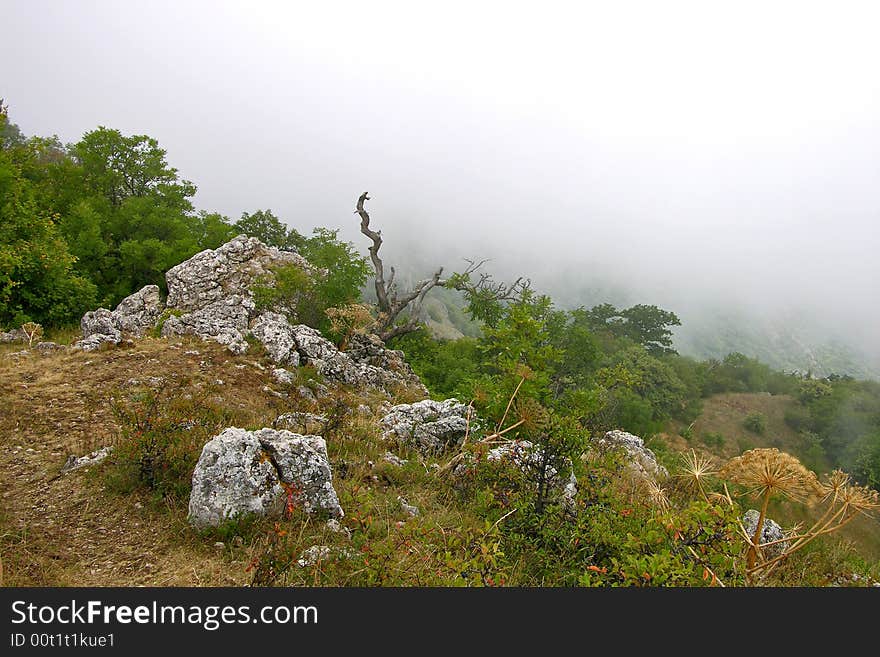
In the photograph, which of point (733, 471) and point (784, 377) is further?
point (784, 377)

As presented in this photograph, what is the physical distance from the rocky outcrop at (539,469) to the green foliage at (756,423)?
58621 mm

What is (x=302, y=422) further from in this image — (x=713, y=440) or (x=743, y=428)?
(x=743, y=428)

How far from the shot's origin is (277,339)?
12.1 meters

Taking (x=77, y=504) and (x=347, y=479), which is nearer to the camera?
(x=77, y=504)

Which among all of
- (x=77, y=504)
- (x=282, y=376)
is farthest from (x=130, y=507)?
(x=282, y=376)

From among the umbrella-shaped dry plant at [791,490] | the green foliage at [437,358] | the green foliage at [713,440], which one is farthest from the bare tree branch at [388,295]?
the green foliage at [713,440]

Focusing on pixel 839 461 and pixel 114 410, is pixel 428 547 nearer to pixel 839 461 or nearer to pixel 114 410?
pixel 114 410

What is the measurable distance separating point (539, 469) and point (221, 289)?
42.7 feet

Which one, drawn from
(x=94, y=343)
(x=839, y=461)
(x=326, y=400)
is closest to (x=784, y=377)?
(x=839, y=461)

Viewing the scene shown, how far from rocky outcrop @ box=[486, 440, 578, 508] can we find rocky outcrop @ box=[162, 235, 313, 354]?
815 cm

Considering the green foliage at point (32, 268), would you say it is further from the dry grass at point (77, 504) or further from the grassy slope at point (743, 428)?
the grassy slope at point (743, 428)

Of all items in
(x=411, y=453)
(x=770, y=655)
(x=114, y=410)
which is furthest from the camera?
(x=411, y=453)

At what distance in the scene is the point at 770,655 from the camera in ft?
9.66

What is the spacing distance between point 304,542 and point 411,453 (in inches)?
144
